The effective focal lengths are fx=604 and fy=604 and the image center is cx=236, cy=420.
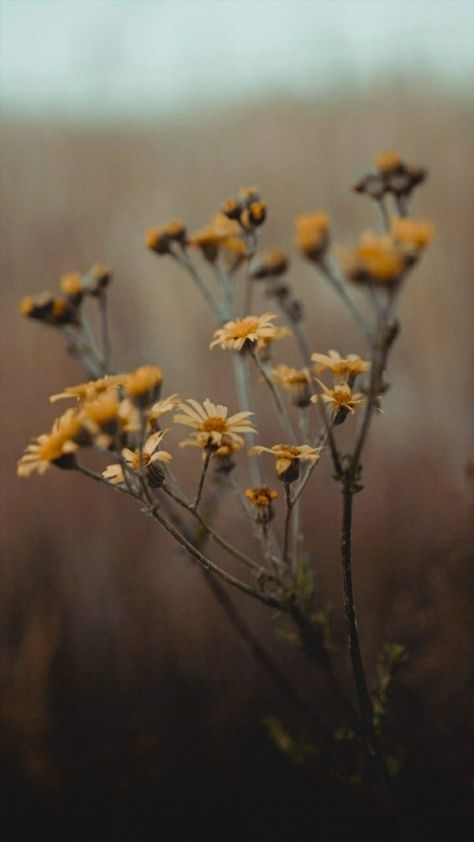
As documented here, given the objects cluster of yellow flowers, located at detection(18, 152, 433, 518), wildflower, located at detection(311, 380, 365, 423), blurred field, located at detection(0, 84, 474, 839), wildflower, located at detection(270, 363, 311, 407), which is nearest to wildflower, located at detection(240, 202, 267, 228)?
cluster of yellow flowers, located at detection(18, 152, 433, 518)

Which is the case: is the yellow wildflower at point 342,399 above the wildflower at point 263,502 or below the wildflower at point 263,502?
above

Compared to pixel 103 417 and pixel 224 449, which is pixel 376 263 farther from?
pixel 224 449

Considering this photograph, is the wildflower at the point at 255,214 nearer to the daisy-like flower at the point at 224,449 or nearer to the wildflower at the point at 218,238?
the wildflower at the point at 218,238

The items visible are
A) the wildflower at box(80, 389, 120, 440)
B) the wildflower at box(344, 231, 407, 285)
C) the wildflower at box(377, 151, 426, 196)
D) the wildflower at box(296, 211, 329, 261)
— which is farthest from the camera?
the wildflower at box(377, 151, 426, 196)

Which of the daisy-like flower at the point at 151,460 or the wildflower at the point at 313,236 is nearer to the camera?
the wildflower at the point at 313,236

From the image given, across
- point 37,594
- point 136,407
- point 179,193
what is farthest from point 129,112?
point 136,407

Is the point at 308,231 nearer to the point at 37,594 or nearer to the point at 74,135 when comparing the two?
the point at 37,594

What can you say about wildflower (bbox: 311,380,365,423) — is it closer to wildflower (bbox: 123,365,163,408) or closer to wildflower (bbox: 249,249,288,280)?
wildflower (bbox: 249,249,288,280)

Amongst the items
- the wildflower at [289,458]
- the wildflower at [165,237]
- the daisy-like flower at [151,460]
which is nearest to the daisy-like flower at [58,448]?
the daisy-like flower at [151,460]
